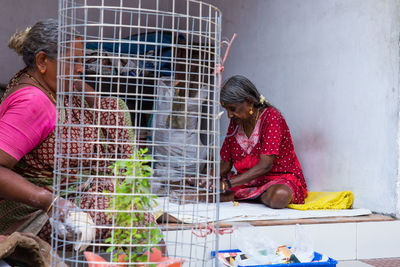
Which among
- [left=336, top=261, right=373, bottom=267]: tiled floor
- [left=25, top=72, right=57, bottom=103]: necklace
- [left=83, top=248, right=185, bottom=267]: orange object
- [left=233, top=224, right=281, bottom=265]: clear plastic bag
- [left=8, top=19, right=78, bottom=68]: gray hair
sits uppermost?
[left=8, top=19, right=78, bottom=68]: gray hair

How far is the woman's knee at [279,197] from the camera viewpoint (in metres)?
3.29

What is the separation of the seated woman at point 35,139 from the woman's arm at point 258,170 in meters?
1.38

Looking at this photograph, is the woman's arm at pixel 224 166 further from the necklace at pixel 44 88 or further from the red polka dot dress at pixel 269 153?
the necklace at pixel 44 88

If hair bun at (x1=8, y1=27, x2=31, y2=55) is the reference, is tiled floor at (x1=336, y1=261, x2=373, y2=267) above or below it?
below

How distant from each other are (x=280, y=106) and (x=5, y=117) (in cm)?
266

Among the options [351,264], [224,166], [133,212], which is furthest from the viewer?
[224,166]

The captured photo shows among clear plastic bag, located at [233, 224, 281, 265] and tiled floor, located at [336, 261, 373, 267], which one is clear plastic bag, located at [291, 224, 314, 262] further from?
tiled floor, located at [336, 261, 373, 267]

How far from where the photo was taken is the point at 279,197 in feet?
10.8

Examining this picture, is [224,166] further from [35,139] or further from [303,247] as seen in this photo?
[35,139]

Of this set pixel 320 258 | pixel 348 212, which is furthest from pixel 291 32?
pixel 320 258

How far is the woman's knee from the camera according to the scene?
10.8 ft

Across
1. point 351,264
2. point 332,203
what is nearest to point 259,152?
point 332,203

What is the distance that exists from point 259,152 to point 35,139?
75.4 inches

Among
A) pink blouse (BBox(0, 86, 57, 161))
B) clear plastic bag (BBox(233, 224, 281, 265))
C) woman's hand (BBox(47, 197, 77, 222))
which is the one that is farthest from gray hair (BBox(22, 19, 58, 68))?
clear plastic bag (BBox(233, 224, 281, 265))
